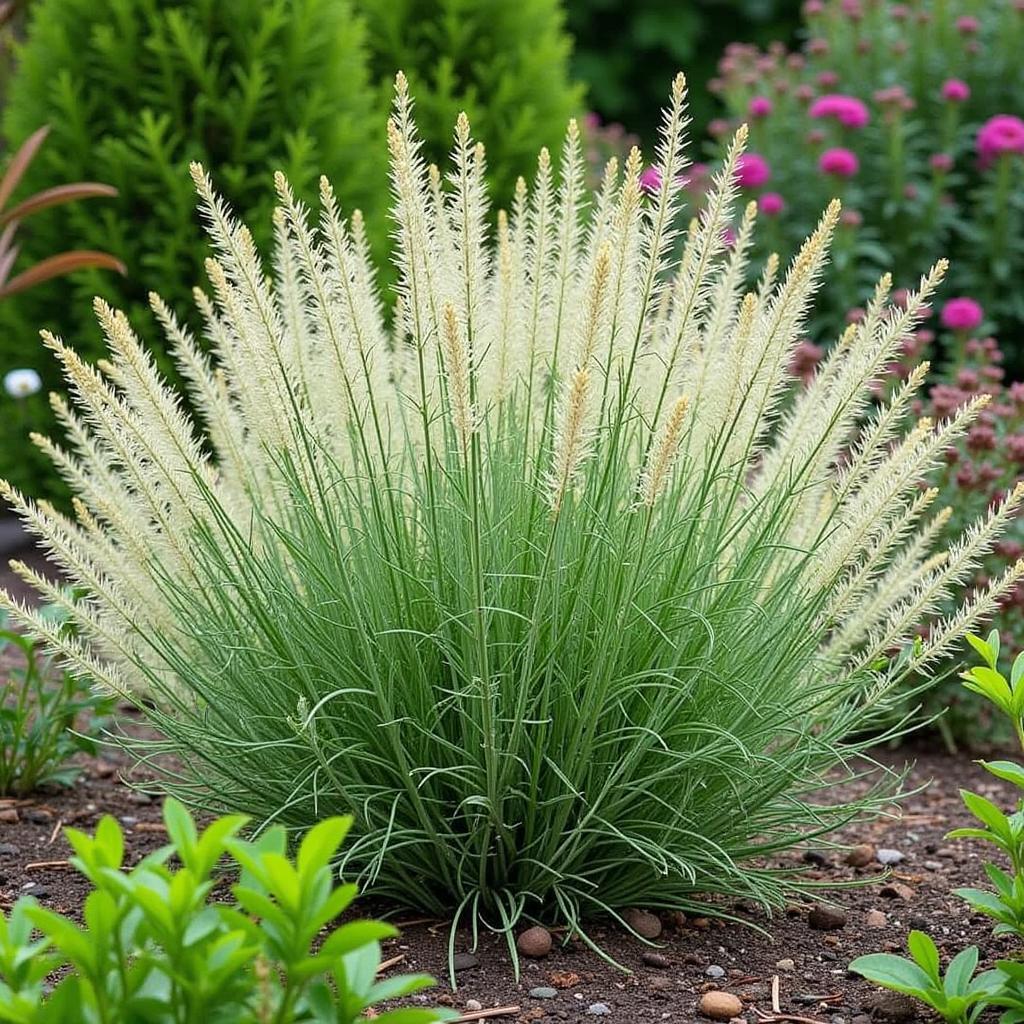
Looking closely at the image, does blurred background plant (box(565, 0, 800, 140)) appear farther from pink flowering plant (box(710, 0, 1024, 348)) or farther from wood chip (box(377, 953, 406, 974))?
wood chip (box(377, 953, 406, 974))

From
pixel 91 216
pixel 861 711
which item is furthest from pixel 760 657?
pixel 91 216

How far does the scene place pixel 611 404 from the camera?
8.63ft

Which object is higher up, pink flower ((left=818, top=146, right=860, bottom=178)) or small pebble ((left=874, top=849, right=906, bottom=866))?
pink flower ((left=818, top=146, right=860, bottom=178))

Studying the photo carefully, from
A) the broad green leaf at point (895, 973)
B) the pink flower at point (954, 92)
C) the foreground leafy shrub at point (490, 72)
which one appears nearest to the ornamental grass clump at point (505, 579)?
the broad green leaf at point (895, 973)

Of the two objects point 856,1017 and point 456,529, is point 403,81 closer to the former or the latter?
point 456,529

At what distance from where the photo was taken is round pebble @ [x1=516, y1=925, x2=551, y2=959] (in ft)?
8.04

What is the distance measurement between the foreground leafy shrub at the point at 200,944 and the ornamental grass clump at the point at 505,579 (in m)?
0.49

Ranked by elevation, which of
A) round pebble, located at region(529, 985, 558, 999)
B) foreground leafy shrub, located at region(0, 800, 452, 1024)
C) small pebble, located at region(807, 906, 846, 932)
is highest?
foreground leafy shrub, located at region(0, 800, 452, 1024)

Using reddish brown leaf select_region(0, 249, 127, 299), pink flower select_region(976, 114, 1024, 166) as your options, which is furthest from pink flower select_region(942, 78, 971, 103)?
reddish brown leaf select_region(0, 249, 127, 299)

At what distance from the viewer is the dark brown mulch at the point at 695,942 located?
2.33 m

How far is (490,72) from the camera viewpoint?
5.93 m

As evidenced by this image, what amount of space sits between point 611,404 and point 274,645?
0.72m

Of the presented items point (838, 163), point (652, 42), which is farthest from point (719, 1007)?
point (652, 42)

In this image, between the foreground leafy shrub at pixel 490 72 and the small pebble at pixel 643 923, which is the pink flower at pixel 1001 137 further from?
the small pebble at pixel 643 923
